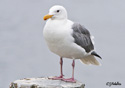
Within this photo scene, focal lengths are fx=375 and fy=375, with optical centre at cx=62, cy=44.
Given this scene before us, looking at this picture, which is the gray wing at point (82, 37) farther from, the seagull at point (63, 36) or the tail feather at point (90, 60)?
the tail feather at point (90, 60)

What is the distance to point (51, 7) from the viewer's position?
966cm

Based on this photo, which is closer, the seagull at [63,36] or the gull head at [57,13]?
the seagull at [63,36]

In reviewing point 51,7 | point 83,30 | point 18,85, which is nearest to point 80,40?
point 83,30

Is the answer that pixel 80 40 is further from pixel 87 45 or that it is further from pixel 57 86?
pixel 57 86

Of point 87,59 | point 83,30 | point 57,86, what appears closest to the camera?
point 57,86

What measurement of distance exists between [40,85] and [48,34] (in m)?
1.29

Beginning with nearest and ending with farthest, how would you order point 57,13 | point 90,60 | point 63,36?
point 63,36
point 57,13
point 90,60

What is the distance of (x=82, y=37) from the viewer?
9.88 meters

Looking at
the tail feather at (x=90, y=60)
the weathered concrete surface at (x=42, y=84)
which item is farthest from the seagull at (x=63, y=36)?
the tail feather at (x=90, y=60)

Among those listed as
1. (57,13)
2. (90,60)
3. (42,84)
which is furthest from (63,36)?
(90,60)

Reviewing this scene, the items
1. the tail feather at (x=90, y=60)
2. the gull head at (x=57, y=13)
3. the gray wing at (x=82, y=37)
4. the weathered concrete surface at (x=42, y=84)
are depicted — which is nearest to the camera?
the weathered concrete surface at (x=42, y=84)

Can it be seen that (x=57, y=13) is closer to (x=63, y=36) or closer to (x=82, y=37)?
→ (x=63, y=36)

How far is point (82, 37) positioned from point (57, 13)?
3.09ft

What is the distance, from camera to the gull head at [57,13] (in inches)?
375
